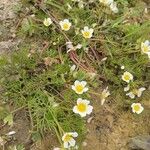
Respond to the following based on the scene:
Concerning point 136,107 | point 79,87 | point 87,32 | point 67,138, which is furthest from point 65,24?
point 67,138

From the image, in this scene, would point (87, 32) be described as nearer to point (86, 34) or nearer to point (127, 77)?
point (86, 34)

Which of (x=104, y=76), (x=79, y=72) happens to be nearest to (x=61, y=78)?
(x=79, y=72)

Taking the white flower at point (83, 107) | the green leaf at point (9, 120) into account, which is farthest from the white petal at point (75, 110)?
the green leaf at point (9, 120)

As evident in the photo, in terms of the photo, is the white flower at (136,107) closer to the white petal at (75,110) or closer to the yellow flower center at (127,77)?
the yellow flower center at (127,77)

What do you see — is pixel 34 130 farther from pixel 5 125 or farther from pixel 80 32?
pixel 80 32

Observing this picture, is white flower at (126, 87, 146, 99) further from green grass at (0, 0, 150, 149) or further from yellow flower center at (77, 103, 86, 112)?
yellow flower center at (77, 103, 86, 112)

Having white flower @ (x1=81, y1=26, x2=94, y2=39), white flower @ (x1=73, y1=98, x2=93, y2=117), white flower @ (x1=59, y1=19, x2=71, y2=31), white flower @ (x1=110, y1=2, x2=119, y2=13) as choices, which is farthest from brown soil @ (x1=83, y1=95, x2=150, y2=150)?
white flower @ (x1=110, y1=2, x2=119, y2=13)
